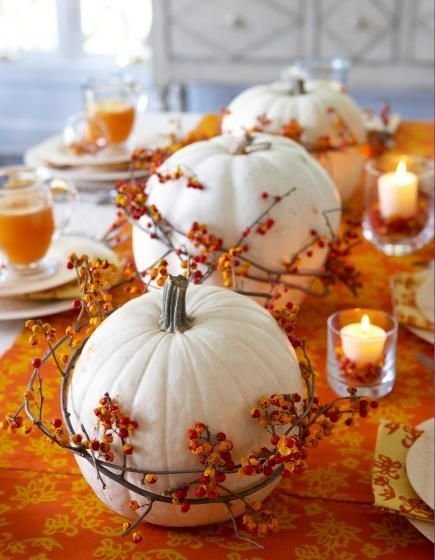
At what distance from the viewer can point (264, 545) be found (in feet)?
2.28

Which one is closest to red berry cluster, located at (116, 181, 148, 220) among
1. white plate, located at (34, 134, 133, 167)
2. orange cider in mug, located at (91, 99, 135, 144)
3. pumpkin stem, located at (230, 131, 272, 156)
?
pumpkin stem, located at (230, 131, 272, 156)

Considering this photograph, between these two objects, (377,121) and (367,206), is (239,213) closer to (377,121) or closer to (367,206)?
(367,206)

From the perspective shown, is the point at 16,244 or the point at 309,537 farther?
the point at 16,244

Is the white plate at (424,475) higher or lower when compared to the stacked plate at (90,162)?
lower

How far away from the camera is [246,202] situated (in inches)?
39.5

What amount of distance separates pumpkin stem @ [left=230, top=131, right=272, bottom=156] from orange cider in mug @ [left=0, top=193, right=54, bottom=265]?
1.14ft

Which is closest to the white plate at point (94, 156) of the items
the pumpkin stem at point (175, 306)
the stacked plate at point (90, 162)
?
the stacked plate at point (90, 162)

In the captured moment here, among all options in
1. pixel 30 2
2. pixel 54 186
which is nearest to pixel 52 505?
pixel 54 186

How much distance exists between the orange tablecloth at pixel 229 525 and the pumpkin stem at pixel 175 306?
0.18m

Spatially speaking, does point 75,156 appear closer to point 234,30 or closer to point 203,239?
point 203,239

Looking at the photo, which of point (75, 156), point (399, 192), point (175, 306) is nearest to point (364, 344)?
point (175, 306)

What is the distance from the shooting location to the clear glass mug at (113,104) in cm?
180

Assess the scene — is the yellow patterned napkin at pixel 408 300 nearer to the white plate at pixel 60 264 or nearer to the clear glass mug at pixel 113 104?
the white plate at pixel 60 264

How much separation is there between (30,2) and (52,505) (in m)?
3.54
